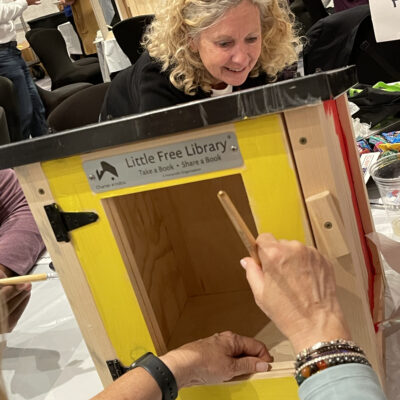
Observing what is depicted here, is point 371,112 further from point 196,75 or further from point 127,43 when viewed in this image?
point 127,43

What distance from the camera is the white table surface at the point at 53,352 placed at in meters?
1.03

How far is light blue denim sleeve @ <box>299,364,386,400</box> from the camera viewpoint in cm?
57

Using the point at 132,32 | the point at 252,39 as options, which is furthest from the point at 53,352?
the point at 132,32

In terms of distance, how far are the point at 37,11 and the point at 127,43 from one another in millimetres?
5533

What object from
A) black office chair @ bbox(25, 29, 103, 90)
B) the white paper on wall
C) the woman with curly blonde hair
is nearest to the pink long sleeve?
the woman with curly blonde hair

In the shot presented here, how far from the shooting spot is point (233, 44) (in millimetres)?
1304

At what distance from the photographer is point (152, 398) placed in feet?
2.45

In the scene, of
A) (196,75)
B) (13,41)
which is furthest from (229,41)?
(13,41)

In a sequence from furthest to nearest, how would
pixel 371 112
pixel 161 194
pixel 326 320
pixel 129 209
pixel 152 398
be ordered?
pixel 371 112 → pixel 161 194 → pixel 129 209 → pixel 152 398 → pixel 326 320

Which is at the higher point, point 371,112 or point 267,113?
point 267,113

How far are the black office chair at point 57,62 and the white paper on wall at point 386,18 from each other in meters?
3.21

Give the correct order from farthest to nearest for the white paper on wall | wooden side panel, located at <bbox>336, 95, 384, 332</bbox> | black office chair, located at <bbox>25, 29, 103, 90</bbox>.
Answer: black office chair, located at <bbox>25, 29, 103, 90</bbox>
the white paper on wall
wooden side panel, located at <bbox>336, 95, 384, 332</bbox>

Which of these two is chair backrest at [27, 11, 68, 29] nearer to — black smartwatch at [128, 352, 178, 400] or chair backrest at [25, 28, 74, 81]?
chair backrest at [25, 28, 74, 81]

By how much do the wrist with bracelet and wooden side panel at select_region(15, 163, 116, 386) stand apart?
0.34 meters
